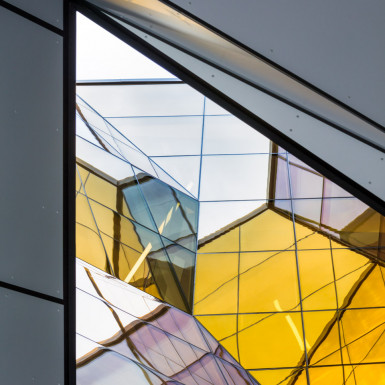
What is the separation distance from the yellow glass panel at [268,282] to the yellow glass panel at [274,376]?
8.11 feet

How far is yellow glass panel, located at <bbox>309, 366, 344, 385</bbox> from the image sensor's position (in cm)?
2635

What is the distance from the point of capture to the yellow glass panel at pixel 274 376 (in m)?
26.2

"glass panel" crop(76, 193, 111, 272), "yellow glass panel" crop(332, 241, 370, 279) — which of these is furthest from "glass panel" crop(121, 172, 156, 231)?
"yellow glass panel" crop(332, 241, 370, 279)

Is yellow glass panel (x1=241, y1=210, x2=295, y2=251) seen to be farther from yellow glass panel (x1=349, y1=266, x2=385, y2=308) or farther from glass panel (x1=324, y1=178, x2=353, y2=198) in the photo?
yellow glass panel (x1=349, y1=266, x2=385, y2=308)

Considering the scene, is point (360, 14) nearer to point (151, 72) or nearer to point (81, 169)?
point (81, 169)

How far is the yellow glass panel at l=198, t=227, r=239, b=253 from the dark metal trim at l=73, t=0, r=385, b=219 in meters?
21.6

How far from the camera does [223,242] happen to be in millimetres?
29000

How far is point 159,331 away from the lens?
22.7 meters
